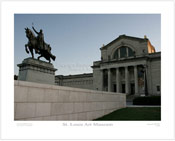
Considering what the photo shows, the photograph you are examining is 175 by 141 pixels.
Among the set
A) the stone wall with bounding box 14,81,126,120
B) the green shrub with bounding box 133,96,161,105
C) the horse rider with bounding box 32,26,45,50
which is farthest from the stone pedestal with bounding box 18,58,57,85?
the green shrub with bounding box 133,96,161,105

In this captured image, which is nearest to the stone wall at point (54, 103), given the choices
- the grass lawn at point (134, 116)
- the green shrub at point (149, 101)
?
the grass lawn at point (134, 116)

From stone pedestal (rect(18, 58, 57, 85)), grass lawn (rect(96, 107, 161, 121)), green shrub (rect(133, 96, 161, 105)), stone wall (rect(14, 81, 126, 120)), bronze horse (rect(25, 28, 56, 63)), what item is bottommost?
green shrub (rect(133, 96, 161, 105))

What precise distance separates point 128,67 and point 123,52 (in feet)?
18.9

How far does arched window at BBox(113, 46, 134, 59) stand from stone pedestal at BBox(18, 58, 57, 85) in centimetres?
3853

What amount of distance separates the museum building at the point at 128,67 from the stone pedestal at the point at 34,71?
33113 mm

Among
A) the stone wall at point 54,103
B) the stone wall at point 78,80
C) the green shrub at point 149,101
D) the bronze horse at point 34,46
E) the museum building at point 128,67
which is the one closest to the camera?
the stone wall at point 54,103

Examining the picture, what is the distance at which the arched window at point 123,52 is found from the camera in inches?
1911

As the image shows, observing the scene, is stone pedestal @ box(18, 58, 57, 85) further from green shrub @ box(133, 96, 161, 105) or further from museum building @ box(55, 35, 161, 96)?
museum building @ box(55, 35, 161, 96)

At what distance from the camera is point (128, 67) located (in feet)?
154

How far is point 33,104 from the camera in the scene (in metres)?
6.34

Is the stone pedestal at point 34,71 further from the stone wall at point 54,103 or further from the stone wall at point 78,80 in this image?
the stone wall at point 78,80

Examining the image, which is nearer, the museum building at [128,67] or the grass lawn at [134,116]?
the grass lawn at [134,116]

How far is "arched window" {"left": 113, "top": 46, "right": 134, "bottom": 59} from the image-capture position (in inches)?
1911

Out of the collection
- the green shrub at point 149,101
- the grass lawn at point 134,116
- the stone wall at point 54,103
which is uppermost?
the stone wall at point 54,103
